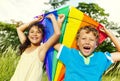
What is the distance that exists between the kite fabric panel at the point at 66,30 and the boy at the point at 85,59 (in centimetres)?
29

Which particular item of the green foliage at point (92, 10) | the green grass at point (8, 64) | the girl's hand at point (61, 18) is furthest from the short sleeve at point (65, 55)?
the green foliage at point (92, 10)

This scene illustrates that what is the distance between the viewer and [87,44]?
4.71 metres

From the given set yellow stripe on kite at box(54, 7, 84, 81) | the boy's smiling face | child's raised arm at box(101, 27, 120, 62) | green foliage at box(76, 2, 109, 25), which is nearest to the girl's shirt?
yellow stripe on kite at box(54, 7, 84, 81)

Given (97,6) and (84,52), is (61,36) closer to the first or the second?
(84,52)

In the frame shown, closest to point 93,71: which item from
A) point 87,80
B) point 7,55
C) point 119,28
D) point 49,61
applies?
point 87,80

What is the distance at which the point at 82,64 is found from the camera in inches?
187

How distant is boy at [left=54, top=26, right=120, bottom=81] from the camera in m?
4.72

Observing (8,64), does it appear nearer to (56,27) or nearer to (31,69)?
(31,69)

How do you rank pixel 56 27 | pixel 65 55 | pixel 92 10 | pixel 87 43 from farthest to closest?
pixel 92 10, pixel 56 27, pixel 65 55, pixel 87 43

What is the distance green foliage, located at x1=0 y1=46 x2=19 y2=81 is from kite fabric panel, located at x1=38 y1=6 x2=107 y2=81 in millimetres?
2832

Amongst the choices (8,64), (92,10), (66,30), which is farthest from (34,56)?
(92,10)

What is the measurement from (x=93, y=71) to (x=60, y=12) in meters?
0.90

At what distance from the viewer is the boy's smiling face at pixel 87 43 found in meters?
4.72

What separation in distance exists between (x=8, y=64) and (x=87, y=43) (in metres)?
3.78
